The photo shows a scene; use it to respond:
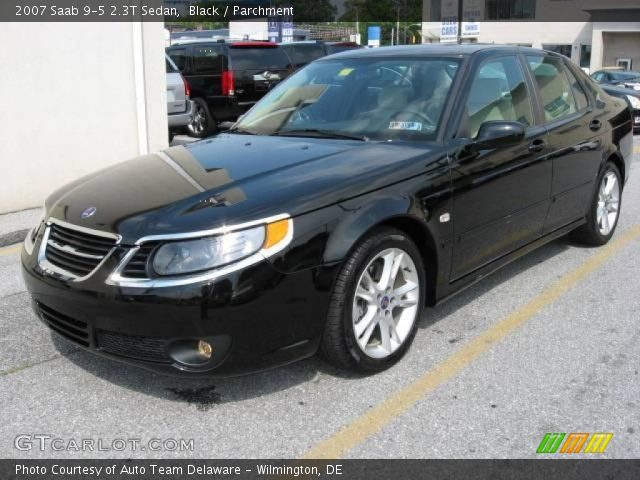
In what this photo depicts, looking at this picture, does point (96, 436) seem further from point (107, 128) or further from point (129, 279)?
point (107, 128)

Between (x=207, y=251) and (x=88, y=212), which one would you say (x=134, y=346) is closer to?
(x=207, y=251)

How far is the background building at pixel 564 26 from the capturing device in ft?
143

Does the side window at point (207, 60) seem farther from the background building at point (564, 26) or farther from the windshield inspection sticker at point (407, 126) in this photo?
the background building at point (564, 26)

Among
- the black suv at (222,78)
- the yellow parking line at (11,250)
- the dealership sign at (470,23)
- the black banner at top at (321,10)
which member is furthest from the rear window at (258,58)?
the dealership sign at (470,23)

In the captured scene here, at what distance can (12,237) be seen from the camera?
6254 millimetres

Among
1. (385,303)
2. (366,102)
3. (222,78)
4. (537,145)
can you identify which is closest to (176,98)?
(222,78)

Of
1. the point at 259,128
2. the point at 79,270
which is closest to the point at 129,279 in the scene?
the point at 79,270

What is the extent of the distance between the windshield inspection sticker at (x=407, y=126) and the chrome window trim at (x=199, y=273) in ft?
4.23

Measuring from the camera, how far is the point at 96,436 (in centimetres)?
302

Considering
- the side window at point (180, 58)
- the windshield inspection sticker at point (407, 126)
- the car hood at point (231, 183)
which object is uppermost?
the side window at point (180, 58)

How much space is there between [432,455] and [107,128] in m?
6.00

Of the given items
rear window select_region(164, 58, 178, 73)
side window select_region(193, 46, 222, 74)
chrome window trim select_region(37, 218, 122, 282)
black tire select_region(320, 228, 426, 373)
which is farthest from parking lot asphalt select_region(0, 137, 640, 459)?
side window select_region(193, 46, 222, 74)

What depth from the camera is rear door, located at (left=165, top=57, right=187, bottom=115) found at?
1163 centimetres
